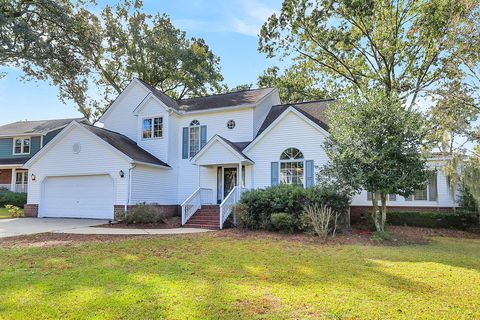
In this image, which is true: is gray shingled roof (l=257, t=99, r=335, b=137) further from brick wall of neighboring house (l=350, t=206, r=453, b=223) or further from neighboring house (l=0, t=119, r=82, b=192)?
neighboring house (l=0, t=119, r=82, b=192)

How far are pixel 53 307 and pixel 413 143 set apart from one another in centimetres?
1213

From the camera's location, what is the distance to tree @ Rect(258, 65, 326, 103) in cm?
2658

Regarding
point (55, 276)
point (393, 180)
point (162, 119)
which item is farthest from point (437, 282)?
point (162, 119)

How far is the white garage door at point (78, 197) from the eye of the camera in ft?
59.0

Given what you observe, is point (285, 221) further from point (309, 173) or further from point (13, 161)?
point (13, 161)

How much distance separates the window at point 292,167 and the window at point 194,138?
5.70 m

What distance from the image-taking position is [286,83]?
2781cm

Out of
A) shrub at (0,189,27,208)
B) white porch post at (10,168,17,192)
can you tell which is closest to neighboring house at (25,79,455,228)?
shrub at (0,189,27,208)

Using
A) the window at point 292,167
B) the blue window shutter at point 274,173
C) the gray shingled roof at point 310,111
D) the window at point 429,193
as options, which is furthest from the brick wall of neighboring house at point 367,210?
the gray shingled roof at point 310,111

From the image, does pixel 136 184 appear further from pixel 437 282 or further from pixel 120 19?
pixel 120 19

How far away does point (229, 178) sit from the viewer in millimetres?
18859

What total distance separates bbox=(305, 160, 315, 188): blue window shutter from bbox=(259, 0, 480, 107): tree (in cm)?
538

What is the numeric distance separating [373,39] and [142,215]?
701 inches

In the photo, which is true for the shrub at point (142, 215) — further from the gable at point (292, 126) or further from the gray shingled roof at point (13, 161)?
the gray shingled roof at point (13, 161)
